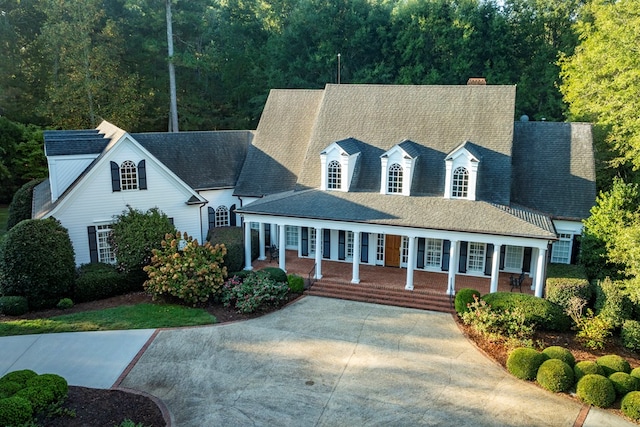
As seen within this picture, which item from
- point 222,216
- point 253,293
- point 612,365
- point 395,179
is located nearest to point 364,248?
point 395,179

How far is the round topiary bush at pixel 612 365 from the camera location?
16.5 meters

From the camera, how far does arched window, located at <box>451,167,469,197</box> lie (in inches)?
971

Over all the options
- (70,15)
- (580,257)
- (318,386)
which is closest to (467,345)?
(318,386)

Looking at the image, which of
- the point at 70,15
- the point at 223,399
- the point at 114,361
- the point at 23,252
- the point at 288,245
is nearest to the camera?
the point at 223,399

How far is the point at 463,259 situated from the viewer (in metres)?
25.5

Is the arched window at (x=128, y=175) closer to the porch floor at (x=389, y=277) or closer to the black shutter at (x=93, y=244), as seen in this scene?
the black shutter at (x=93, y=244)

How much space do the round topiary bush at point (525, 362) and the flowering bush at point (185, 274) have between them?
40.6ft

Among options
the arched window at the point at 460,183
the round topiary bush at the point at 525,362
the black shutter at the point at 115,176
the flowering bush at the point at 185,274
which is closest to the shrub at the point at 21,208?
the black shutter at the point at 115,176

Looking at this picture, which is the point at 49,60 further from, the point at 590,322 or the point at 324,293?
the point at 590,322

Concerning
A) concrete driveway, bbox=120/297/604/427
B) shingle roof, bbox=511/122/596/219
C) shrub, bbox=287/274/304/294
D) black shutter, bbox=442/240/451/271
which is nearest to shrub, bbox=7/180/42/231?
concrete driveway, bbox=120/297/604/427

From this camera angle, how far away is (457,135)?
26.5 m

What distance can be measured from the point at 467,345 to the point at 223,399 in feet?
30.7

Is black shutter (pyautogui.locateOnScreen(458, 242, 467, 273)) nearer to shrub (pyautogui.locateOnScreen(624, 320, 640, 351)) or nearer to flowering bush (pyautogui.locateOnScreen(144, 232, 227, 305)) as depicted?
shrub (pyautogui.locateOnScreen(624, 320, 640, 351))

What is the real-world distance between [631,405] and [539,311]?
17.7 ft
